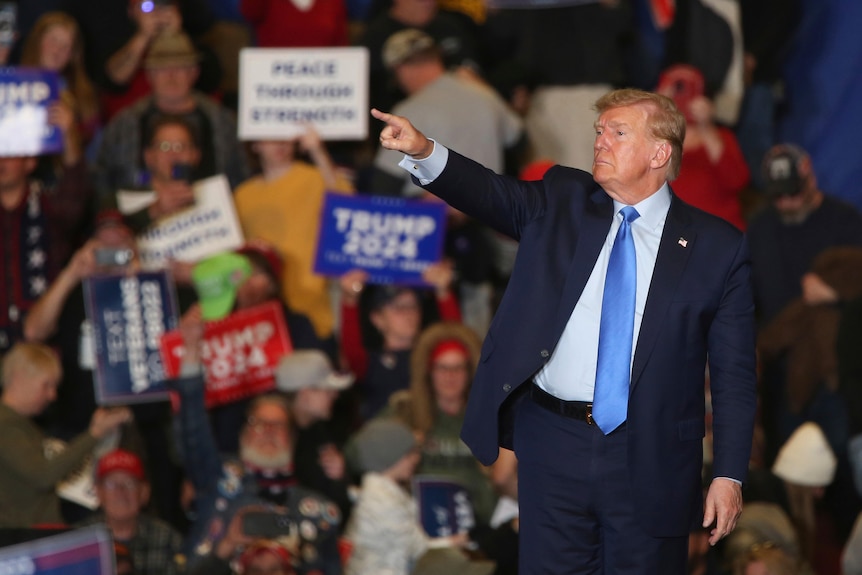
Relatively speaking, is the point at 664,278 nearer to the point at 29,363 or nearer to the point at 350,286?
the point at 29,363

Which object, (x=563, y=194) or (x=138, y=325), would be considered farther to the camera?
(x=138, y=325)

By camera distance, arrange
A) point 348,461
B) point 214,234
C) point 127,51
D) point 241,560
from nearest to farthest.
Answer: point 241,560, point 348,461, point 214,234, point 127,51

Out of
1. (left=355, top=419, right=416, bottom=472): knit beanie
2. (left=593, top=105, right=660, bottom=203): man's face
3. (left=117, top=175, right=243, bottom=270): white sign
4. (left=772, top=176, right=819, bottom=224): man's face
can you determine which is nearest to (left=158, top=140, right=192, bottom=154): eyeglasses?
(left=117, top=175, right=243, bottom=270): white sign

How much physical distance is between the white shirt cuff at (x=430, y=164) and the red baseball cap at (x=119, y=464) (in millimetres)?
2973

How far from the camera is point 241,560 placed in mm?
5535

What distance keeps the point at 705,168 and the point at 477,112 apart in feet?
3.86

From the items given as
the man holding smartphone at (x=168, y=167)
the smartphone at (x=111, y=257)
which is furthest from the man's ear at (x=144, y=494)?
the man holding smartphone at (x=168, y=167)

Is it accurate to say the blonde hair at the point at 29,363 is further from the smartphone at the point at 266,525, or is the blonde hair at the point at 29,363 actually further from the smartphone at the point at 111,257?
the smartphone at the point at 266,525

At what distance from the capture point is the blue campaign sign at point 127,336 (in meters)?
6.64

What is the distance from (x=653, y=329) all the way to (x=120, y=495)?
10.1ft

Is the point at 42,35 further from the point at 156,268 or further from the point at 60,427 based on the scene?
the point at 60,427

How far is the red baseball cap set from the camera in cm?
616

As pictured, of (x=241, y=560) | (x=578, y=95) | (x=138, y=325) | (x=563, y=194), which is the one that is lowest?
(x=241, y=560)

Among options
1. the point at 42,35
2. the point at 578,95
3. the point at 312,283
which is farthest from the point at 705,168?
the point at 42,35
